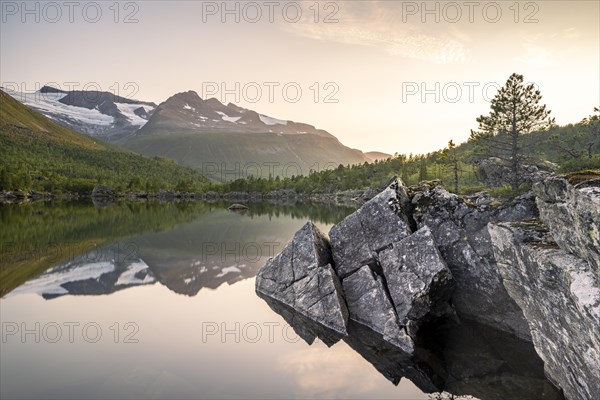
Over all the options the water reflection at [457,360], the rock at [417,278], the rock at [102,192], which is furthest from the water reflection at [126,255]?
the rock at [102,192]

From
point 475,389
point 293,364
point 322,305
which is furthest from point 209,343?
point 475,389

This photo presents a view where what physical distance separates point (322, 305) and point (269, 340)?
12.0 ft

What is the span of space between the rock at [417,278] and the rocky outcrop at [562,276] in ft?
13.5

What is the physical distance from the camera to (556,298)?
13250mm

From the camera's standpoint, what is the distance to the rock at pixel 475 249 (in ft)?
68.8

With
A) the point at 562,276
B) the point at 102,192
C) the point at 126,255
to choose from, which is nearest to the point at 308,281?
the point at 562,276

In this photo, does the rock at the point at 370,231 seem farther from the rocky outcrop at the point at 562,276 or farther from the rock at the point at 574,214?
the rock at the point at 574,214

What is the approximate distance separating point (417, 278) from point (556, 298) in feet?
26.1

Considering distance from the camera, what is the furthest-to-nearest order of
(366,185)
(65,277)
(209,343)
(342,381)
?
(366,185) < (65,277) < (209,343) < (342,381)

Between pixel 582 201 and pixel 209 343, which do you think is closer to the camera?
pixel 582 201

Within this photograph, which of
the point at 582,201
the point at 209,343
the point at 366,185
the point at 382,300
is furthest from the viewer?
the point at 366,185

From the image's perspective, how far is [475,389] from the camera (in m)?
15.0

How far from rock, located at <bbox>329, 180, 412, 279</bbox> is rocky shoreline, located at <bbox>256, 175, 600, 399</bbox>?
0.07 m

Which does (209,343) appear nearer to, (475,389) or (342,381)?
(342,381)
